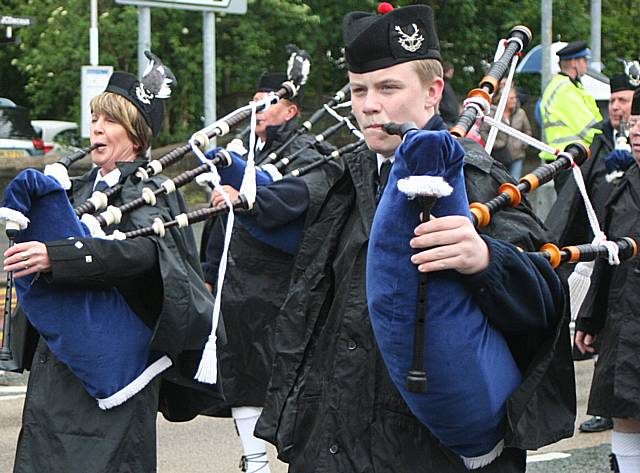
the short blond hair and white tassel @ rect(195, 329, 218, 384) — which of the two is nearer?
the short blond hair

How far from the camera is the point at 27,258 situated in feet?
13.2

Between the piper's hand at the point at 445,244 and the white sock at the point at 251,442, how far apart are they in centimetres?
366

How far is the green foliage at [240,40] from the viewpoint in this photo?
20.2 metres

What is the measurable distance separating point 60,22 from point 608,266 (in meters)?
18.2

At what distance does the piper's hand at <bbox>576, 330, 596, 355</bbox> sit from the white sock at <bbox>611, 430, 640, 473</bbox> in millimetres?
416

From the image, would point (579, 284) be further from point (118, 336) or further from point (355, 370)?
point (355, 370)

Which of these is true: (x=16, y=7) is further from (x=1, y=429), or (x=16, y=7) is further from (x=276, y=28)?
(x=1, y=429)

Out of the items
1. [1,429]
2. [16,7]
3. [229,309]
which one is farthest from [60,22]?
[229,309]

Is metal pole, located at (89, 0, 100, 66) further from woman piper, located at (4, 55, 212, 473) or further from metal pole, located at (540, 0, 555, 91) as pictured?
woman piper, located at (4, 55, 212, 473)

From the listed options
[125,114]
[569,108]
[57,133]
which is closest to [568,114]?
[569,108]

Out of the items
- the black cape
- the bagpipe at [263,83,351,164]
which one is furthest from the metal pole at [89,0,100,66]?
the black cape

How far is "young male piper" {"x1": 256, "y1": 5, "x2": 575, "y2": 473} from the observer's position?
281 cm

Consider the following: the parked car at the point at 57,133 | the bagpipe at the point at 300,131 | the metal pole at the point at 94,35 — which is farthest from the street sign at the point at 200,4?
the parked car at the point at 57,133

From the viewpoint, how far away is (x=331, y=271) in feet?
10.5
